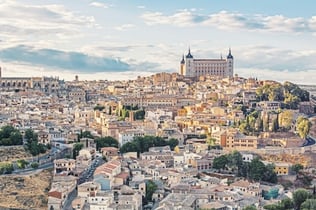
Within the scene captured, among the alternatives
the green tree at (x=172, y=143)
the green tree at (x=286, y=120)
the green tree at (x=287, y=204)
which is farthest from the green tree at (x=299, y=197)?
the green tree at (x=286, y=120)

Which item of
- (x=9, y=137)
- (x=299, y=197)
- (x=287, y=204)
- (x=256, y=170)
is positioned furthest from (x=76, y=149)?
(x=287, y=204)

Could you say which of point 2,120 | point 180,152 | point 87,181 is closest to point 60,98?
point 2,120

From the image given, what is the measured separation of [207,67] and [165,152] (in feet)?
101

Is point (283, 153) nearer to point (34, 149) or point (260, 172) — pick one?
point (260, 172)

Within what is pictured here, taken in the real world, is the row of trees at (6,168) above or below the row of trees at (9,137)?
below

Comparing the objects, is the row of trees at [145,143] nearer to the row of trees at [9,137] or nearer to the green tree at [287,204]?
the row of trees at [9,137]

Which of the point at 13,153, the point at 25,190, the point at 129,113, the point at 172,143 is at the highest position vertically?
the point at 129,113

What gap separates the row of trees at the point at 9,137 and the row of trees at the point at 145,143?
3822 millimetres

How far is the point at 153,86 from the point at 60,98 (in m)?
7.74

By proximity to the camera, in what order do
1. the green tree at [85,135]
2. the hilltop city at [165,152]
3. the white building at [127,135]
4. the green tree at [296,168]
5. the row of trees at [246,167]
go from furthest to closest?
1. the white building at [127,135]
2. the green tree at [85,135]
3. the green tree at [296,168]
4. the row of trees at [246,167]
5. the hilltop city at [165,152]

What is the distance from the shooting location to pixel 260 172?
20609mm

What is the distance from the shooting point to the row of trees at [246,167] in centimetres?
2062

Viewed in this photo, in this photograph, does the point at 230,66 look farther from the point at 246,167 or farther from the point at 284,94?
the point at 246,167

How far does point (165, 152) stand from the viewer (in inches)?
901
